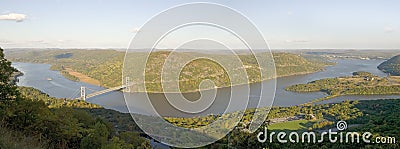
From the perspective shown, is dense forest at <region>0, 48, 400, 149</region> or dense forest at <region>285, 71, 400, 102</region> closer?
dense forest at <region>0, 48, 400, 149</region>

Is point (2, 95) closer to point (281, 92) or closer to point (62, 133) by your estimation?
point (62, 133)

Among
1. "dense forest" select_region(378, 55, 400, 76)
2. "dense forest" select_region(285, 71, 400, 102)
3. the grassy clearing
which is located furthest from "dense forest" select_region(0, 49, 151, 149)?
"dense forest" select_region(378, 55, 400, 76)

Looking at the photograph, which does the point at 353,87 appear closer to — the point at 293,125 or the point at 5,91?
the point at 293,125

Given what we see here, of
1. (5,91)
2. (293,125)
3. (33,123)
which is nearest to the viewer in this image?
(5,91)

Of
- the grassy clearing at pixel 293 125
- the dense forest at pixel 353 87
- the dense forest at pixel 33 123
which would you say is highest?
the dense forest at pixel 33 123

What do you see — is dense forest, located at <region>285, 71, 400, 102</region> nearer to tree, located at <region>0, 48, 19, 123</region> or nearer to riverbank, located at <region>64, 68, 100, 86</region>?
riverbank, located at <region>64, 68, 100, 86</region>

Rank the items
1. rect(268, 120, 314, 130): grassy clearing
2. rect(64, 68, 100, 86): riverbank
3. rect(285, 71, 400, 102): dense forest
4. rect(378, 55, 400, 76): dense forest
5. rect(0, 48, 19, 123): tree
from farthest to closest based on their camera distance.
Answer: rect(378, 55, 400, 76): dense forest → rect(64, 68, 100, 86): riverbank → rect(285, 71, 400, 102): dense forest → rect(268, 120, 314, 130): grassy clearing → rect(0, 48, 19, 123): tree

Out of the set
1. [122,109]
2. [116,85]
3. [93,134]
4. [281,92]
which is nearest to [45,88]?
[116,85]

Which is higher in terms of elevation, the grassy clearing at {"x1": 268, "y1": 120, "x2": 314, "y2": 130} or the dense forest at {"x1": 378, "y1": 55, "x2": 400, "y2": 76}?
the dense forest at {"x1": 378, "y1": 55, "x2": 400, "y2": 76}

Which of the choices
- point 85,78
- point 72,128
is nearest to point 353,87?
point 85,78

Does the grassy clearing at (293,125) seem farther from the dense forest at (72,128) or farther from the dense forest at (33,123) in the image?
the dense forest at (33,123)

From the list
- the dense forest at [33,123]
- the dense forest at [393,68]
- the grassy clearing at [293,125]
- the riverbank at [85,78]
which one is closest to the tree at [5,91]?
the dense forest at [33,123]
